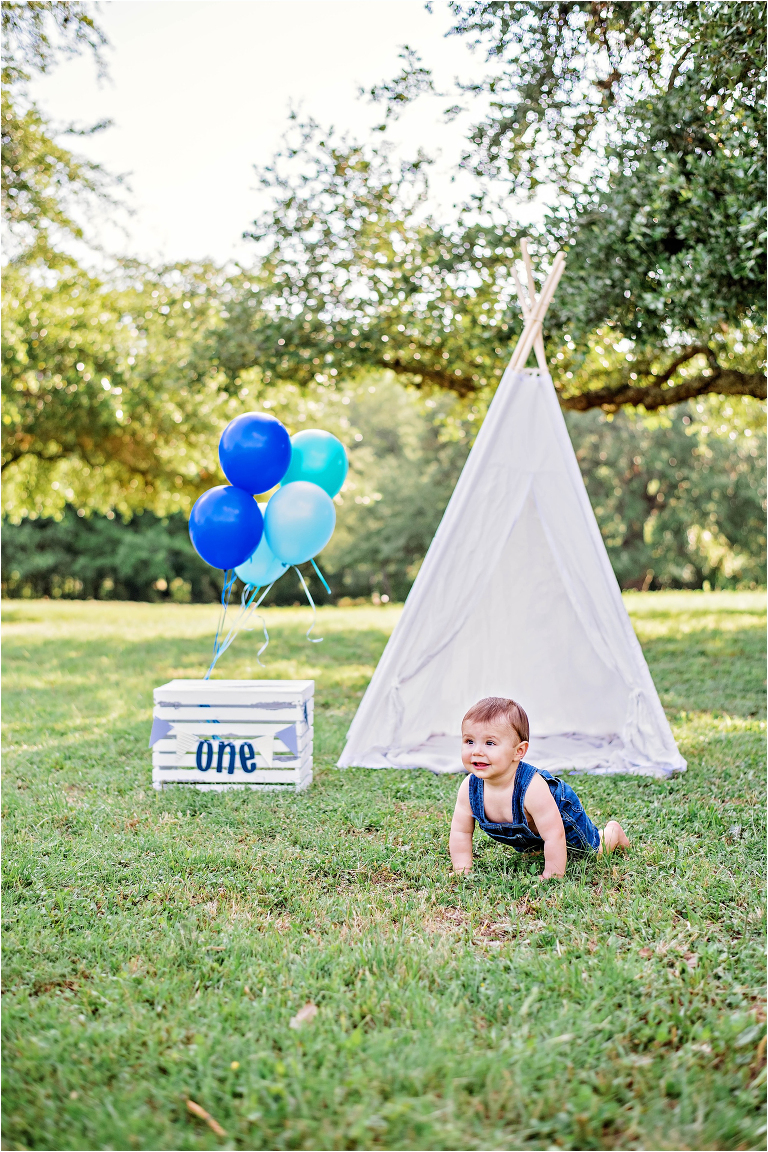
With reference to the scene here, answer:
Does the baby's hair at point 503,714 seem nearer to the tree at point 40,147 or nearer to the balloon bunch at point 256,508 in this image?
the balloon bunch at point 256,508

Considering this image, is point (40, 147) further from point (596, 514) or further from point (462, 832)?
point (596, 514)

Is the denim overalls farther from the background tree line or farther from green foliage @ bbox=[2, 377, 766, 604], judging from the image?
green foliage @ bbox=[2, 377, 766, 604]

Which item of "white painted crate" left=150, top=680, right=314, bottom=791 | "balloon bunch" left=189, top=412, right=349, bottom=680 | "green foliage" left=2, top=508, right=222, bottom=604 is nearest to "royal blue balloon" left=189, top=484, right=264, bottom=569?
"balloon bunch" left=189, top=412, right=349, bottom=680

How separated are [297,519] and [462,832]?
1.93 meters

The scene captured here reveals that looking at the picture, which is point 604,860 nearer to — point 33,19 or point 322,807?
point 322,807

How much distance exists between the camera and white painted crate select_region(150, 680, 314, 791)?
4496mm

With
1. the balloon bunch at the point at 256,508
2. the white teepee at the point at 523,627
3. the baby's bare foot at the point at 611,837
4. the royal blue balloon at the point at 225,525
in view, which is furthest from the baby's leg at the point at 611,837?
the royal blue balloon at the point at 225,525

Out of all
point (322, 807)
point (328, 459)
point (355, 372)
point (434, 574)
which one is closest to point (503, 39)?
point (355, 372)

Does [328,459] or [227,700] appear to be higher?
[328,459]

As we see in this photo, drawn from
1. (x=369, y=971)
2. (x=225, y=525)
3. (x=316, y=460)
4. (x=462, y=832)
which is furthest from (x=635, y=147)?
(x=369, y=971)

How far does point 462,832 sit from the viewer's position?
338 cm

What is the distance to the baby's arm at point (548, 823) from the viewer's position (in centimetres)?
324

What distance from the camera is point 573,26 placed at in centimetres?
652

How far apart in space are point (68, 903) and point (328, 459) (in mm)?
2742
